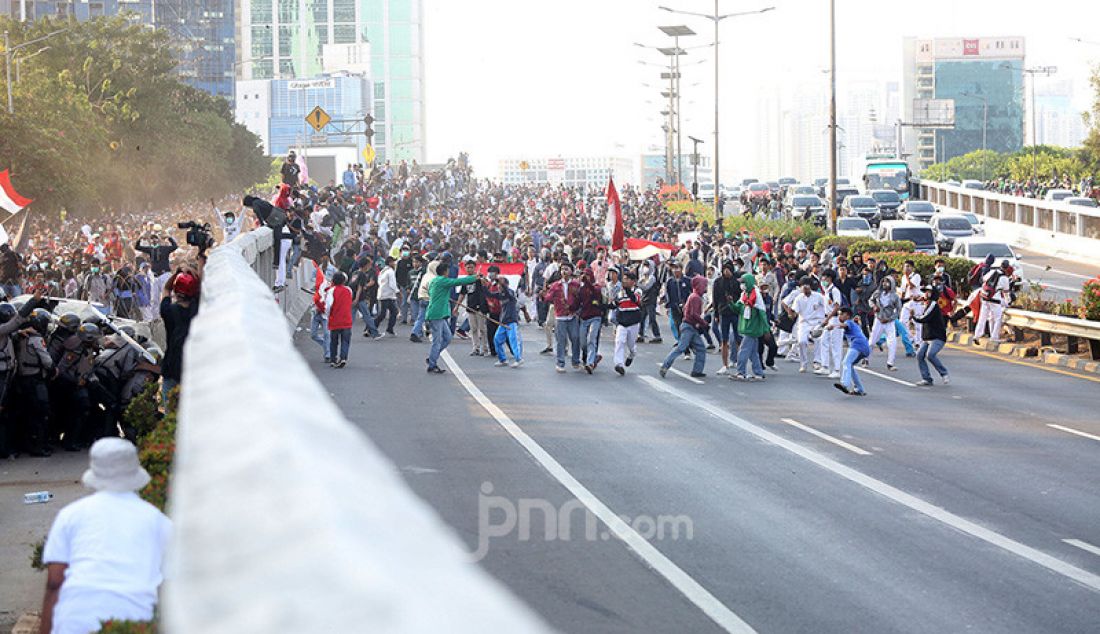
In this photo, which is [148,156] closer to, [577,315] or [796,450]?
[577,315]

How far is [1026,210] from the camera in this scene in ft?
201

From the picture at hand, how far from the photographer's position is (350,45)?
614ft

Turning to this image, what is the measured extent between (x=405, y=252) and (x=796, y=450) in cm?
1873

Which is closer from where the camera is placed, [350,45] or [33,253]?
[33,253]

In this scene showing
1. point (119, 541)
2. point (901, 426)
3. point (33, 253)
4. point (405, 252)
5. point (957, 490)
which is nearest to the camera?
point (119, 541)

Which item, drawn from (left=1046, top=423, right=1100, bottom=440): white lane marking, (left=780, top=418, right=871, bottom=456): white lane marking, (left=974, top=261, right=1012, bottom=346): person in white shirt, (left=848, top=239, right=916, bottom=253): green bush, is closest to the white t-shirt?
(left=780, top=418, right=871, bottom=456): white lane marking

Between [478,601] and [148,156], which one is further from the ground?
[148,156]

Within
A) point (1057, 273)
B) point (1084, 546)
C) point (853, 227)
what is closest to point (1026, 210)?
point (853, 227)

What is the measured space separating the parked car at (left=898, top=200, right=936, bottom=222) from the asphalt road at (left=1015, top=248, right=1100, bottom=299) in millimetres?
6385

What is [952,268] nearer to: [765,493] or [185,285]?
[765,493]

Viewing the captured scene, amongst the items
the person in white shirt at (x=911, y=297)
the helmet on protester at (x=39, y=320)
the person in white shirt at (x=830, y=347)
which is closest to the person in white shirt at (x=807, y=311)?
the person in white shirt at (x=830, y=347)

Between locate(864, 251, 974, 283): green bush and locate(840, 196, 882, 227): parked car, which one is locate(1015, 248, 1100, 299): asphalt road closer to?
locate(864, 251, 974, 283): green bush

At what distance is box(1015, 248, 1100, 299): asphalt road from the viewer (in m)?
42.7

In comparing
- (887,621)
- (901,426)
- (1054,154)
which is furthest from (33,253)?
(1054,154)
